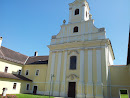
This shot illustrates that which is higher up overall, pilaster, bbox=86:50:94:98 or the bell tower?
the bell tower

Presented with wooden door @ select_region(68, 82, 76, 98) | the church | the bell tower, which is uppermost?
the bell tower

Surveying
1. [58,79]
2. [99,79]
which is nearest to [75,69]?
[58,79]

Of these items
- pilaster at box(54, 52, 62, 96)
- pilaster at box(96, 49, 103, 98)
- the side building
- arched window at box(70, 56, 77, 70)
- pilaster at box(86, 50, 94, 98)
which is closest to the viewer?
pilaster at box(96, 49, 103, 98)

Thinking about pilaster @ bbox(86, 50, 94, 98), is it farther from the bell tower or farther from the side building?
the side building

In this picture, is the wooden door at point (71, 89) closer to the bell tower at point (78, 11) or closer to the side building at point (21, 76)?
the side building at point (21, 76)

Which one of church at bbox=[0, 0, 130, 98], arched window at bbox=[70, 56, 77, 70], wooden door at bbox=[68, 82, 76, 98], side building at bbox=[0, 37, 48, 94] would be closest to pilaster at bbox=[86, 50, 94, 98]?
church at bbox=[0, 0, 130, 98]

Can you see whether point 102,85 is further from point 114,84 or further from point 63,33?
point 63,33

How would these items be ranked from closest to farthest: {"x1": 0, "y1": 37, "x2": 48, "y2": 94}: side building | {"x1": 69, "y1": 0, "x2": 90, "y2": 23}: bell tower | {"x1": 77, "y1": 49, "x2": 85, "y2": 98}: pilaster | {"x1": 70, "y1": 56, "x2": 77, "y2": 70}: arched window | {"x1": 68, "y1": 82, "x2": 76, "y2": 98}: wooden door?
{"x1": 77, "y1": 49, "x2": 85, "y2": 98}: pilaster → {"x1": 68, "y1": 82, "x2": 76, "y2": 98}: wooden door → {"x1": 0, "y1": 37, "x2": 48, "y2": 94}: side building → {"x1": 70, "y1": 56, "x2": 77, "y2": 70}: arched window → {"x1": 69, "y1": 0, "x2": 90, "y2": 23}: bell tower

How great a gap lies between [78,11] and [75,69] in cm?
1259

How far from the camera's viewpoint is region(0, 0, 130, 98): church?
1883 centimetres

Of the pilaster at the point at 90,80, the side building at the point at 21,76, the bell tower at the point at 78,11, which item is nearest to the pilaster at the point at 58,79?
the side building at the point at 21,76

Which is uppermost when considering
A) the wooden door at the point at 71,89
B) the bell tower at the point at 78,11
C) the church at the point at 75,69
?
the bell tower at the point at 78,11

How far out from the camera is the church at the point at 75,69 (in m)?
18.8

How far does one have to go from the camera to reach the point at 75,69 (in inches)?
837
